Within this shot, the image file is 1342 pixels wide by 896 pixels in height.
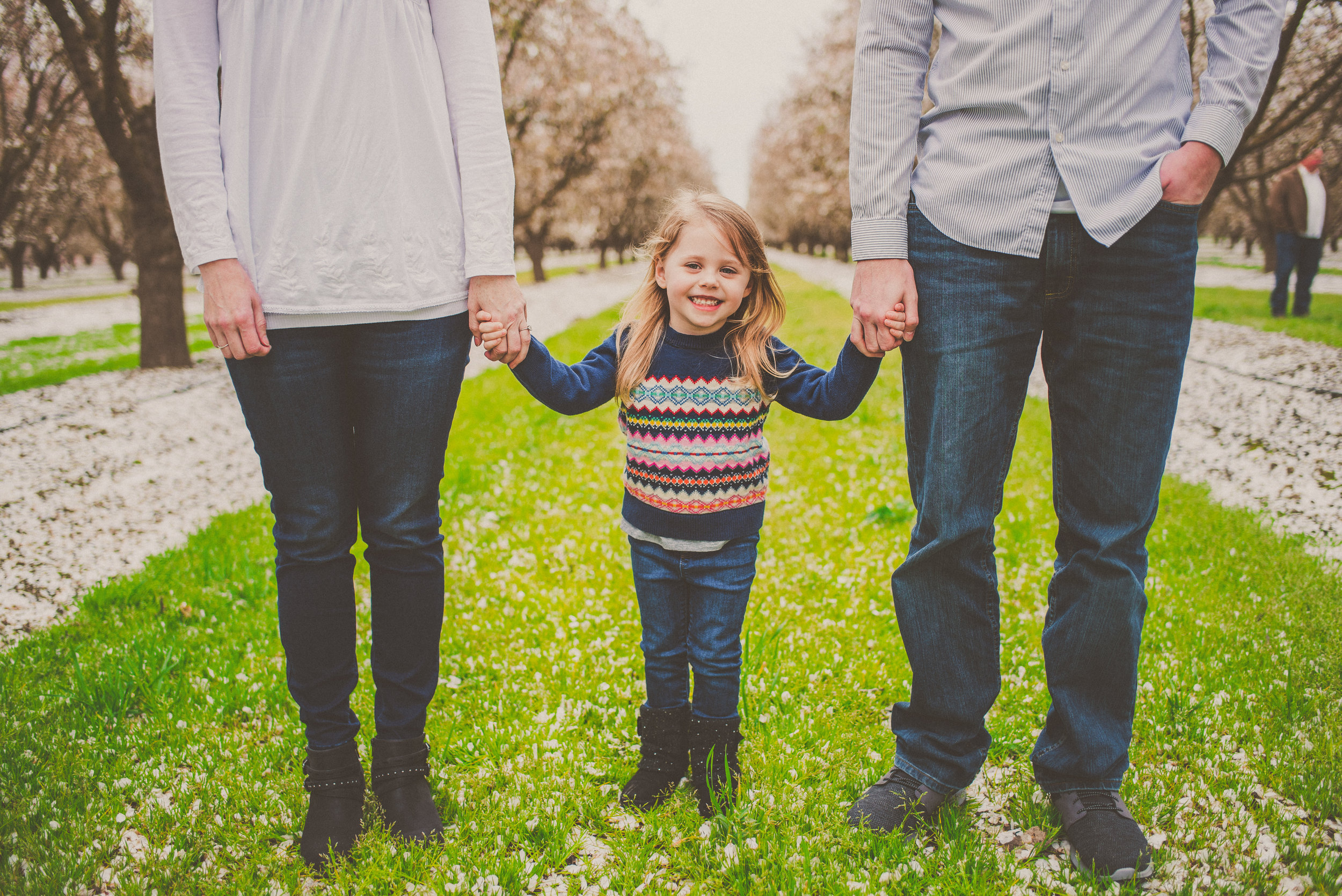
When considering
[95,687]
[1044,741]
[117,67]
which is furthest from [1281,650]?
[117,67]

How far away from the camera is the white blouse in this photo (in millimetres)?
2180

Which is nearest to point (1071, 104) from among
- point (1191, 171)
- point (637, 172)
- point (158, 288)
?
point (1191, 171)

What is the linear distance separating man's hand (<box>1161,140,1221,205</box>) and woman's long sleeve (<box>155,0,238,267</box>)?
2.65 meters

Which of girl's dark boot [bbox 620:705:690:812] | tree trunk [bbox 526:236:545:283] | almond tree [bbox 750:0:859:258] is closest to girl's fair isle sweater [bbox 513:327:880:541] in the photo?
girl's dark boot [bbox 620:705:690:812]

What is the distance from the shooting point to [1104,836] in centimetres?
239

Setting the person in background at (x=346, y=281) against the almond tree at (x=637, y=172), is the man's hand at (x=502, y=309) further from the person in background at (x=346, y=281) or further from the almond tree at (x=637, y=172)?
the almond tree at (x=637, y=172)

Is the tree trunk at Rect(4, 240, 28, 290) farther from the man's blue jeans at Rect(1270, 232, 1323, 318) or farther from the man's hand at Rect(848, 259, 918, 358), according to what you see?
the man's blue jeans at Rect(1270, 232, 1323, 318)

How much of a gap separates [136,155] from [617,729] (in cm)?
1213

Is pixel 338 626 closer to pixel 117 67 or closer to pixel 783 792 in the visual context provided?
pixel 783 792

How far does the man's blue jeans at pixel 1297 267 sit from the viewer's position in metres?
14.6

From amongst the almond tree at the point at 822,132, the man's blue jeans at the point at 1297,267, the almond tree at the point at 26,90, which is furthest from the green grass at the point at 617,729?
the almond tree at the point at 26,90

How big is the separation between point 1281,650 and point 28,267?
69.1 meters

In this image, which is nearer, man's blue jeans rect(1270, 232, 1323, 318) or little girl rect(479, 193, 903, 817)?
little girl rect(479, 193, 903, 817)

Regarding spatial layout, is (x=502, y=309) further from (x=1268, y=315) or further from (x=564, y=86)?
(x=564, y=86)
